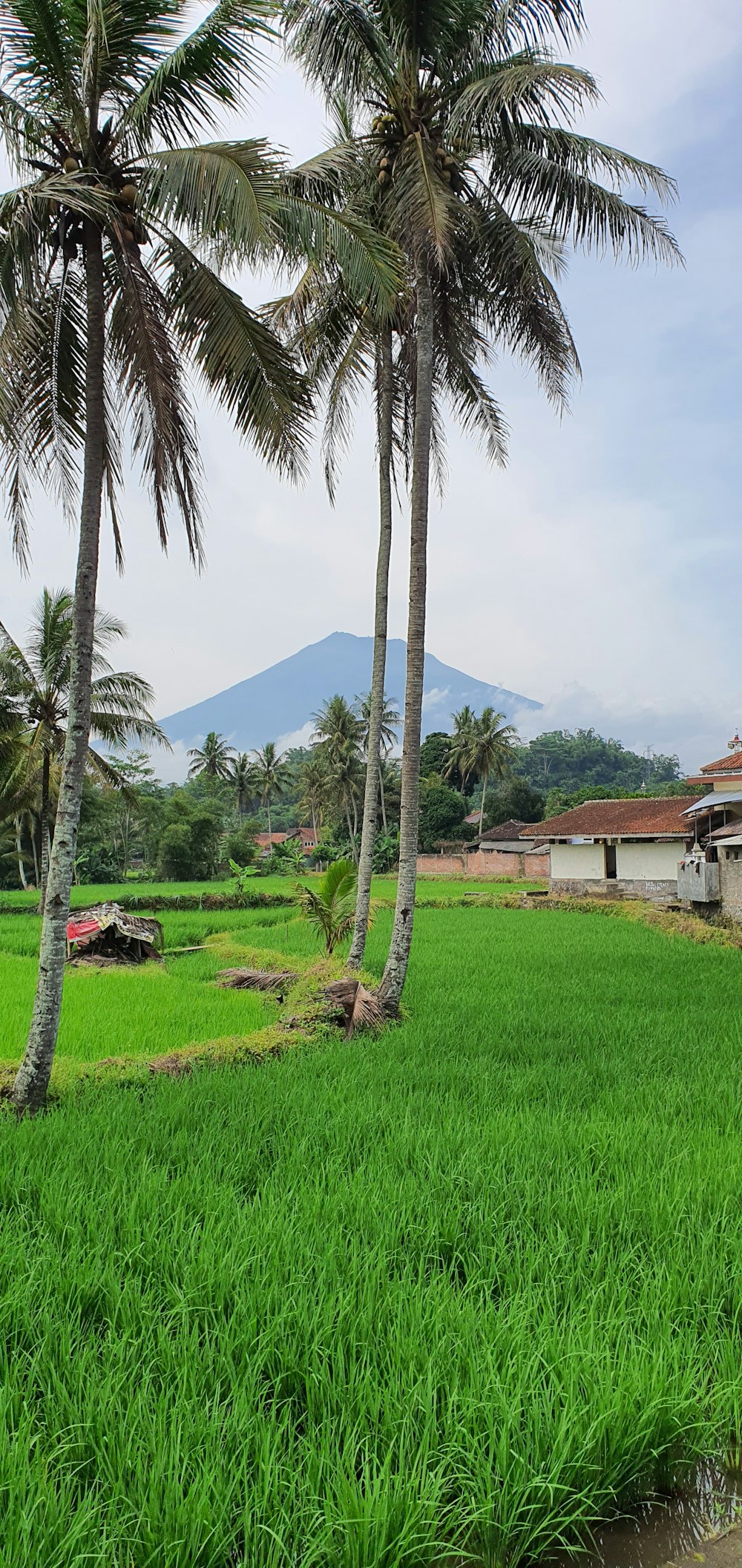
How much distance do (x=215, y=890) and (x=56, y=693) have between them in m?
9.33

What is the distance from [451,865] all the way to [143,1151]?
35927 mm

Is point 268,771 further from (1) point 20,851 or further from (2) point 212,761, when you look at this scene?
(1) point 20,851

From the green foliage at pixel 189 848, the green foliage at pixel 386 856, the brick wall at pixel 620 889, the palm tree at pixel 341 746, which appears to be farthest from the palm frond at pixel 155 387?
the palm tree at pixel 341 746

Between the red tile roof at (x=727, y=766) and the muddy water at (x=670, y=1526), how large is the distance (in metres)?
19.8

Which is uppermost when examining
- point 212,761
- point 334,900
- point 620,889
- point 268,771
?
point 212,761

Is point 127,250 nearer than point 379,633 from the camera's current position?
Yes

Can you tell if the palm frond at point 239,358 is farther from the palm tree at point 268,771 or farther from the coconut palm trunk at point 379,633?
the palm tree at point 268,771

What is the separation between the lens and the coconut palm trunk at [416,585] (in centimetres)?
837

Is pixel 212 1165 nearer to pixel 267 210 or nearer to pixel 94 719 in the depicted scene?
pixel 267 210

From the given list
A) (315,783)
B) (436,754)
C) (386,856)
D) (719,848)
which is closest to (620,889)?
(719,848)

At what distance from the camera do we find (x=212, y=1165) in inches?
157

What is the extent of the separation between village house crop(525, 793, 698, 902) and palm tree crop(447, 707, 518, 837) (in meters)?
15.5

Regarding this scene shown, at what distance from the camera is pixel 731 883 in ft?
64.0

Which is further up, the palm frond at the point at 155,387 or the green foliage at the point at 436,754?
the green foliage at the point at 436,754
